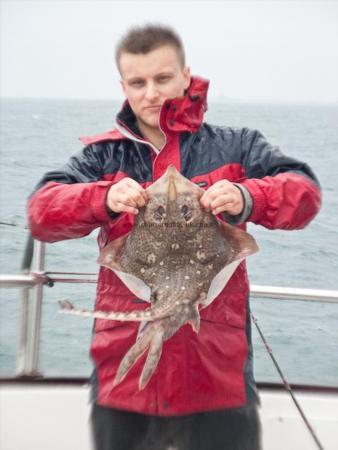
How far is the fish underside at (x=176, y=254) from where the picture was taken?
1893 mm

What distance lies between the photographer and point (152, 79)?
2295mm

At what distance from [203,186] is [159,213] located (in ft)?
1.17

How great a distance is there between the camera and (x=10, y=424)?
303 cm

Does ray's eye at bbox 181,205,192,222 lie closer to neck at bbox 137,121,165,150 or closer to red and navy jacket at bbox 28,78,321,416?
red and navy jacket at bbox 28,78,321,416

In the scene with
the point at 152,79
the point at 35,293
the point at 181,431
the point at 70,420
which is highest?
the point at 152,79

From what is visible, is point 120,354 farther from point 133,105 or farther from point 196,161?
point 133,105

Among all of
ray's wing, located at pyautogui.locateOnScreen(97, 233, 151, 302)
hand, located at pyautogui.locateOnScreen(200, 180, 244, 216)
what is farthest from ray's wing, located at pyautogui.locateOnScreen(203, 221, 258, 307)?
ray's wing, located at pyautogui.locateOnScreen(97, 233, 151, 302)

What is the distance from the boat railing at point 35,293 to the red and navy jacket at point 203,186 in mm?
684

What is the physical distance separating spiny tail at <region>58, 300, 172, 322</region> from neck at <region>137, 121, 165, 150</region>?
35.3 inches

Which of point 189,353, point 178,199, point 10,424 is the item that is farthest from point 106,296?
point 10,424

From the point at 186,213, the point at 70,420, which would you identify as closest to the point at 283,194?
the point at 186,213

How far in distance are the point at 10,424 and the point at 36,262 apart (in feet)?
3.09

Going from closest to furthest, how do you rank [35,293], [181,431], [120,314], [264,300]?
[120,314] → [181,431] → [35,293] → [264,300]

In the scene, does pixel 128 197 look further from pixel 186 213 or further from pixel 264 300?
pixel 264 300
